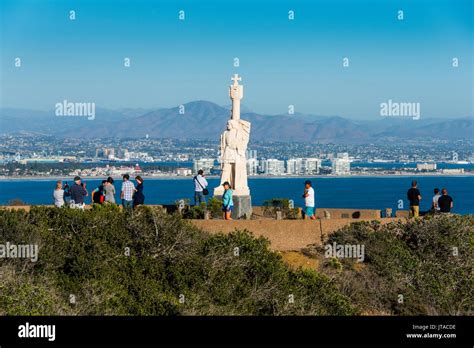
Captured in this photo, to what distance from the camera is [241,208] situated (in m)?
21.5

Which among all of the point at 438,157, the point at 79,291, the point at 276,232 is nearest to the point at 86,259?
the point at 79,291

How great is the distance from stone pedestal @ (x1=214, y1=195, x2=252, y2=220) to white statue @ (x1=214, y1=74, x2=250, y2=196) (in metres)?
0.25

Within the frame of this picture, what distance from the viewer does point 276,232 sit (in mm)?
19266

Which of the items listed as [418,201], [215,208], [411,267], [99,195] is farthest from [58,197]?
[418,201]

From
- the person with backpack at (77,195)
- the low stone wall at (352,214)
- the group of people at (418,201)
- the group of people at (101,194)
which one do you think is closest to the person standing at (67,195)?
the group of people at (101,194)

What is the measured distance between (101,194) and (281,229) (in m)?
4.25

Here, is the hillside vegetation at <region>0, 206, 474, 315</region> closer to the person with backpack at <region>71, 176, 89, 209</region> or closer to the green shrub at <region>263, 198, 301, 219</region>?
the person with backpack at <region>71, 176, 89, 209</region>

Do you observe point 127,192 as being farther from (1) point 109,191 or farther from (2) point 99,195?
(2) point 99,195


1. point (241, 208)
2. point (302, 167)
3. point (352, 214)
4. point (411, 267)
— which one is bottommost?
point (411, 267)

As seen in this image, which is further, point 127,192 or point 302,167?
point 302,167

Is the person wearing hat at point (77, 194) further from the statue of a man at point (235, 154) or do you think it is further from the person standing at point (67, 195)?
the statue of a man at point (235, 154)

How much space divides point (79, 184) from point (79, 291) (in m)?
4.05

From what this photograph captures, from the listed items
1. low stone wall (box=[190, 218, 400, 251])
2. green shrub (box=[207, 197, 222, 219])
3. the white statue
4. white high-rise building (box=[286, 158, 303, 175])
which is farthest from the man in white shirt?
white high-rise building (box=[286, 158, 303, 175])

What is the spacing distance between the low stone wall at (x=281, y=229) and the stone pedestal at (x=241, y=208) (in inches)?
72.4
